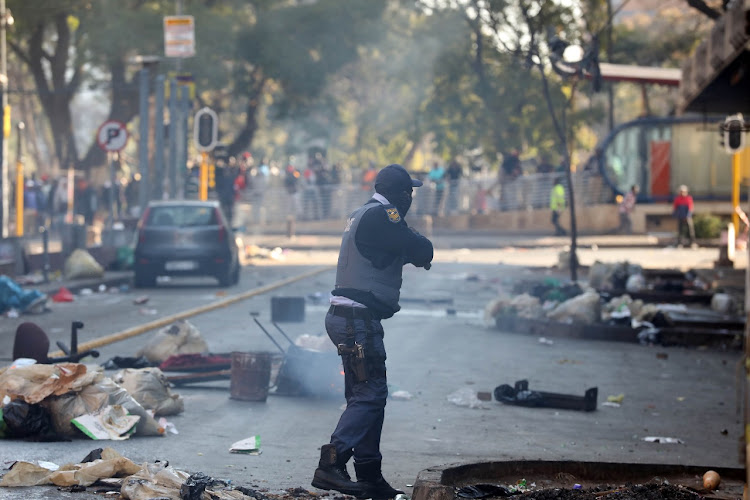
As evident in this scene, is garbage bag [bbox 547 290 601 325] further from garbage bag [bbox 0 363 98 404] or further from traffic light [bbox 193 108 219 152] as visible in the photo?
traffic light [bbox 193 108 219 152]

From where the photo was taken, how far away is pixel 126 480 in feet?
20.7

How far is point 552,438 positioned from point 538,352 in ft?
16.5

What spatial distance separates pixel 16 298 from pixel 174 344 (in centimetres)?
656

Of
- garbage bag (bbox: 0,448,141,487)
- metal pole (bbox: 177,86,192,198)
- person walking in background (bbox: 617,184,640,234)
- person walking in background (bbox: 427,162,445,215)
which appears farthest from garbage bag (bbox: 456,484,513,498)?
person walking in background (bbox: 427,162,445,215)

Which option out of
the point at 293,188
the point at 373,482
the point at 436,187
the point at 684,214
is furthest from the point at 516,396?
the point at 293,188

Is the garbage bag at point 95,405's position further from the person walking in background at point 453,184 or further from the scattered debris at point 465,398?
the person walking in background at point 453,184

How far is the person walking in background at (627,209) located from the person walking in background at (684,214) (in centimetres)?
455

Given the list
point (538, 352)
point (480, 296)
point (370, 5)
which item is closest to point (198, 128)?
point (480, 296)

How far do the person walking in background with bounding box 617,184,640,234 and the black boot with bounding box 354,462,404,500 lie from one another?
35081 mm

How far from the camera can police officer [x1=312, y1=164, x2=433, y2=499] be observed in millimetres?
6621

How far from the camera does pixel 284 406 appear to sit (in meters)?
9.76

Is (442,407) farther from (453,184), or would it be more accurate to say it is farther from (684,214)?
(453,184)

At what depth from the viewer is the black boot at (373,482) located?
6.61 metres

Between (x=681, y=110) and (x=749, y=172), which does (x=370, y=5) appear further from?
(x=681, y=110)
